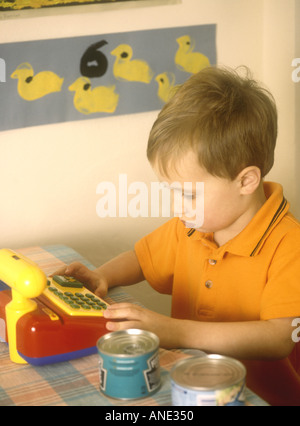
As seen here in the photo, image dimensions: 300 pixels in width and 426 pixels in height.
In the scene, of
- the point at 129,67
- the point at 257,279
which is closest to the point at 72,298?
the point at 257,279

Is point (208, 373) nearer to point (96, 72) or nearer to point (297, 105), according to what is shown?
point (96, 72)

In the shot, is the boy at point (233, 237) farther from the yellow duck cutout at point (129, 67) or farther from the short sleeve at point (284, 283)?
the yellow duck cutout at point (129, 67)

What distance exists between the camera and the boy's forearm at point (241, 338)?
2.99ft

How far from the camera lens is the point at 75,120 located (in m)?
1.44

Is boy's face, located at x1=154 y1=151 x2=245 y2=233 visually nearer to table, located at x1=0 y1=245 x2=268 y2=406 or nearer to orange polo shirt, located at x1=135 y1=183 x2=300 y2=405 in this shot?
orange polo shirt, located at x1=135 y1=183 x2=300 y2=405

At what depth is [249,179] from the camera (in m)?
1.04

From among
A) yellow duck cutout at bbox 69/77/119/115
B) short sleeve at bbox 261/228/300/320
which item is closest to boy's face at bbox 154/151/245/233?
short sleeve at bbox 261/228/300/320

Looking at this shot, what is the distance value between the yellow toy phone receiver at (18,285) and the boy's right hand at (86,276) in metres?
0.20

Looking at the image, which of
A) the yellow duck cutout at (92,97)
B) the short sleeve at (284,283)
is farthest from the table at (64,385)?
the yellow duck cutout at (92,97)

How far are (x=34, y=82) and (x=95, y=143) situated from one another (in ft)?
0.70

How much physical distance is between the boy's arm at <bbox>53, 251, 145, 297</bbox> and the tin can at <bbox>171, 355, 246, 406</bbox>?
0.42 m

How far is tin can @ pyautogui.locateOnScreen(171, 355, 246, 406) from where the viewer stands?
25.3 inches

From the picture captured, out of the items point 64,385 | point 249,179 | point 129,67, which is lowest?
point 64,385
